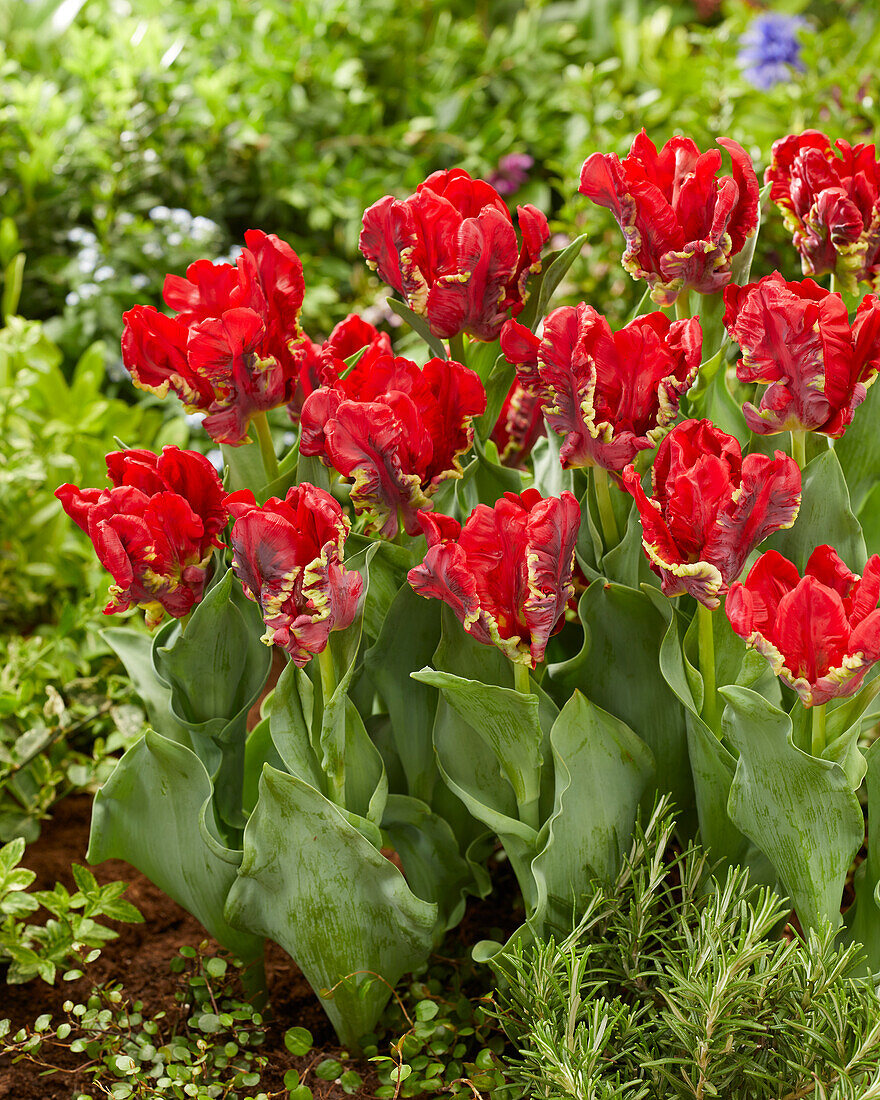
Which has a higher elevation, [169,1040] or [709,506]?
[709,506]

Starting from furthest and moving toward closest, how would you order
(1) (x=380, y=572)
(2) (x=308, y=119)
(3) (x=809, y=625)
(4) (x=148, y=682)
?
(2) (x=308, y=119) < (4) (x=148, y=682) < (1) (x=380, y=572) < (3) (x=809, y=625)

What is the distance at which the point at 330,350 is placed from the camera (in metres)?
0.91

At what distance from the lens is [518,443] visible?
1.00m

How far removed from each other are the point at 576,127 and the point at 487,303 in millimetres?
2090

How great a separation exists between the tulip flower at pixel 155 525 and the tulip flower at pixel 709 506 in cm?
33

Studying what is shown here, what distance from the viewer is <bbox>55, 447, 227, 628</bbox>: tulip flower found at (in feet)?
2.48

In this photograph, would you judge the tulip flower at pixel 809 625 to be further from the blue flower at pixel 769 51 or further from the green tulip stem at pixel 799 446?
the blue flower at pixel 769 51

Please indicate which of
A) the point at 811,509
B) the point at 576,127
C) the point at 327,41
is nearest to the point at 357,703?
the point at 811,509

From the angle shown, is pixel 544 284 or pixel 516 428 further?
pixel 516 428

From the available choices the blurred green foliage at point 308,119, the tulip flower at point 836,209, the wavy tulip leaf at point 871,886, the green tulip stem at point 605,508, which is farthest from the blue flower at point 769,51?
the wavy tulip leaf at point 871,886

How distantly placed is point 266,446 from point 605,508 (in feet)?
0.95

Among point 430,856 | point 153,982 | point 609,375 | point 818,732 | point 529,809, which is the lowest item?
point 153,982

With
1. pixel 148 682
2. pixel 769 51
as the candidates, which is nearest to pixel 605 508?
pixel 148 682

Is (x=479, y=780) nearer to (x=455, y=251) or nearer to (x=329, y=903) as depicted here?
Result: (x=329, y=903)
